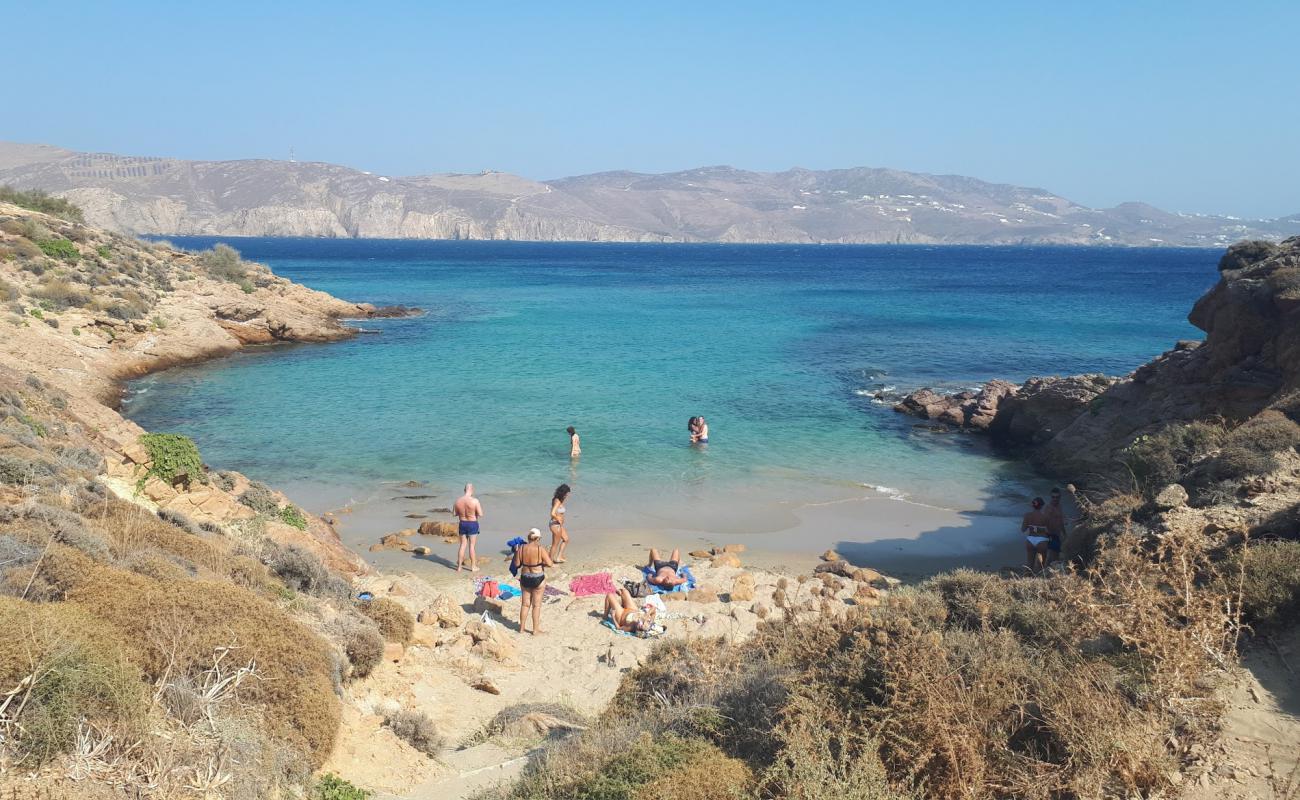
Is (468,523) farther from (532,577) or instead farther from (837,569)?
(837,569)

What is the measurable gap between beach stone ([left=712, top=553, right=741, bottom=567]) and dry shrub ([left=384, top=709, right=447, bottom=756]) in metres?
6.46

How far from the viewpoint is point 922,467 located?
18250 millimetres

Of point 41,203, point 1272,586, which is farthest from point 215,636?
Answer: point 41,203

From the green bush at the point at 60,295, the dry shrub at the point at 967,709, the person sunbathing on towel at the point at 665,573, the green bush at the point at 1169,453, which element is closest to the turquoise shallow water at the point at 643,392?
the green bush at the point at 1169,453

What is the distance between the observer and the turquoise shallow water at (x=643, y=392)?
55.9 ft

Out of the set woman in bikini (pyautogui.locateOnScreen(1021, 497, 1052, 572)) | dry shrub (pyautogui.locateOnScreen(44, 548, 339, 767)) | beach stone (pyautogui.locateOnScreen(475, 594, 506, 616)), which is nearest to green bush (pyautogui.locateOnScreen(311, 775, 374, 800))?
dry shrub (pyautogui.locateOnScreen(44, 548, 339, 767))

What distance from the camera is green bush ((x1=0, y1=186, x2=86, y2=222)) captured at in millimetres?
41375

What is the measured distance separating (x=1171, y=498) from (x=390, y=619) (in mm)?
8692

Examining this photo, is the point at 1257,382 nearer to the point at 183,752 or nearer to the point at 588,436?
the point at 588,436

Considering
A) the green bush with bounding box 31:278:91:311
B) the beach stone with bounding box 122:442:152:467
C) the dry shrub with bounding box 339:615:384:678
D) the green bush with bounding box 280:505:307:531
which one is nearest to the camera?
the dry shrub with bounding box 339:615:384:678

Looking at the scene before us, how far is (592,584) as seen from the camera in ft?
37.3

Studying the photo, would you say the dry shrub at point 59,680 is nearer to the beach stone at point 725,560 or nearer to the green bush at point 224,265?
the beach stone at point 725,560

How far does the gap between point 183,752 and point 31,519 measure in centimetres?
376

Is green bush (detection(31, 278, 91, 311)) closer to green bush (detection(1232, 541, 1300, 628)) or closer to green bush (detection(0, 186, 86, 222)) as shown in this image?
green bush (detection(0, 186, 86, 222))
